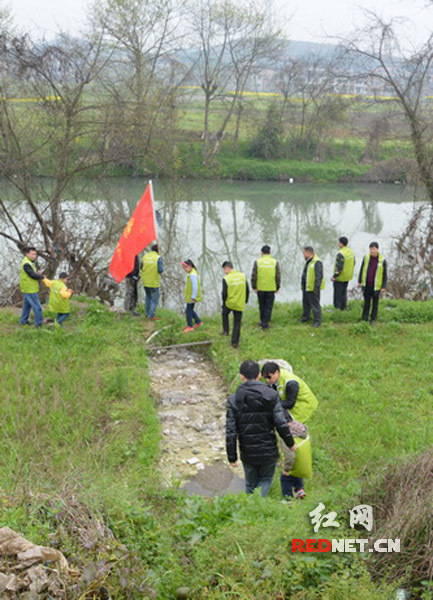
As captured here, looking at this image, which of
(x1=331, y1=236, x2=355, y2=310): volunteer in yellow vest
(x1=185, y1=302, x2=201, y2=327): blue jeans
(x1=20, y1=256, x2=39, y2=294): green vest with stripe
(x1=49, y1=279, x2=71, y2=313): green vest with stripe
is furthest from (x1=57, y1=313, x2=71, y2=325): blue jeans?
(x1=331, y1=236, x2=355, y2=310): volunteer in yellow vest

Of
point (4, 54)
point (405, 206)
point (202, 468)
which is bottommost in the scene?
point (202, 468)

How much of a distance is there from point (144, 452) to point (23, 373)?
3.18 meters

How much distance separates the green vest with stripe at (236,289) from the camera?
31.3ft

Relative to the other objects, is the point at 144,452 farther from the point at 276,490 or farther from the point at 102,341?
the point at 102,341

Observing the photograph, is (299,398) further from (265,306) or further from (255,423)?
(265,306)

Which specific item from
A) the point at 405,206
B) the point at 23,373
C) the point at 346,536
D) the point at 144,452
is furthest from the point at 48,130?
the point at 405,206

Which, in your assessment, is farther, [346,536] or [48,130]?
[48,130]

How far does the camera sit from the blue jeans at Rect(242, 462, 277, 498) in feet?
17.1

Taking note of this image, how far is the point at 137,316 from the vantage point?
11672 mm

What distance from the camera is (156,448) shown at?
21.1 feet

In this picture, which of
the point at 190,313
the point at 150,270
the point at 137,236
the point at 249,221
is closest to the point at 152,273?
the point at 150,270

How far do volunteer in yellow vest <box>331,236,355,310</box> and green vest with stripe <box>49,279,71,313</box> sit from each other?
19.6 ft

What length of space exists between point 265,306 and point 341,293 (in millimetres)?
2161

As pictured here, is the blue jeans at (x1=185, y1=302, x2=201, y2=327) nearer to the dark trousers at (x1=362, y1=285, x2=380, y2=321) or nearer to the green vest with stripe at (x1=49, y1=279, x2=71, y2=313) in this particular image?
the green vest with stripe at (x1=49, y1=279, x2=71, y2=313)
